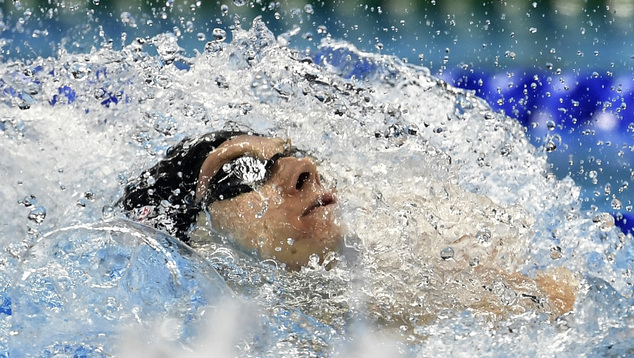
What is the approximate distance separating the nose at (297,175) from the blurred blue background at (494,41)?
1239 mm

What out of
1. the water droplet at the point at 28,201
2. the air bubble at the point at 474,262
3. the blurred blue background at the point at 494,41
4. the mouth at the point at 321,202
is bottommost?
the air bubble at the point at 474,262

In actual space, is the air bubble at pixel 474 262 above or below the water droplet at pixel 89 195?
below

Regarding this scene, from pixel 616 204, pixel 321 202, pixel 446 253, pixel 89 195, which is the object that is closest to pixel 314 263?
pixel 321 202

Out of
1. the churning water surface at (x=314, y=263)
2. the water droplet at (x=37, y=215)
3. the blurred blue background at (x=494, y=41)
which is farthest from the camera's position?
the blurred blue background at (x=494, y=41)

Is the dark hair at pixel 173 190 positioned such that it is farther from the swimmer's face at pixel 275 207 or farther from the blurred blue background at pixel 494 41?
the blurred blue background at pixel 494 41

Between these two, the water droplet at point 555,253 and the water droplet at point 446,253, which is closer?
the water droplet at point 446,253

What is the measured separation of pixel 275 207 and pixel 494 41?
177cm

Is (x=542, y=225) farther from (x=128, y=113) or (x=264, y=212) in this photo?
(x=128, y=113)

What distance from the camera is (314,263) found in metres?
1.07

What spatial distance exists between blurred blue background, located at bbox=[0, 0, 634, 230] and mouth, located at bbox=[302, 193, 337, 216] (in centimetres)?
123

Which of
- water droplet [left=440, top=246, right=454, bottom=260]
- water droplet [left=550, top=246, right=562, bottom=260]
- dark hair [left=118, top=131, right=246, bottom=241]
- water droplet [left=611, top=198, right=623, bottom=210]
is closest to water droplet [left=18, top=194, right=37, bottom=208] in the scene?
dark hair [left=118, top=131, right=246, bottom=241]

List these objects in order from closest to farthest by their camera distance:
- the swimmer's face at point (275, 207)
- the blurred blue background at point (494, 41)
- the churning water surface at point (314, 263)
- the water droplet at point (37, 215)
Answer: the churning water surface at point (314, 263), the swimmer's face at point (275, 207), the water droplet at point (37, 215), the blurred blue background at point (494, 41)

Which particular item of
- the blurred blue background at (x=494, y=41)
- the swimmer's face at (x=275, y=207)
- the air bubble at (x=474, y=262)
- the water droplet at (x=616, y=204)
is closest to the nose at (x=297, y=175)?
the swimmer's face at (x=275, y=207)

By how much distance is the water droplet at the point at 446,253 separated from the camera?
1089 millimetres
